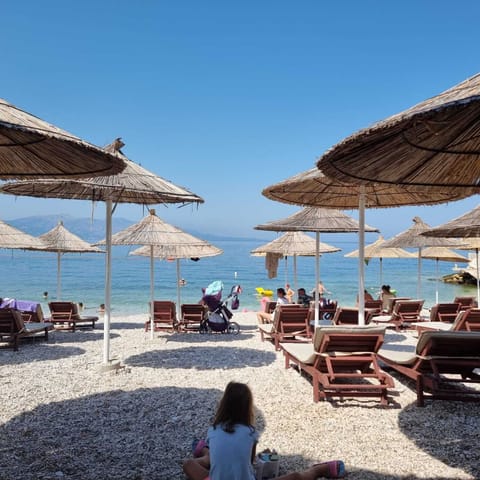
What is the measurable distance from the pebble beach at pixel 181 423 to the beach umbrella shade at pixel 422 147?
6.99 ft

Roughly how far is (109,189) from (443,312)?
7.85 m

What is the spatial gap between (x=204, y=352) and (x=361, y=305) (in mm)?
2900

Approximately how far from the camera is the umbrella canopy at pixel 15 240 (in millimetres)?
10719

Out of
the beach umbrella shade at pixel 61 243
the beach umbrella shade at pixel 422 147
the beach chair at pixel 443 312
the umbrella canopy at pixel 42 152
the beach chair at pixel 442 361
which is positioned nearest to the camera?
the beach umbrella shade at pixel 422 147

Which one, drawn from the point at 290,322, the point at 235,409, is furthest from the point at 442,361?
the point at 290,322

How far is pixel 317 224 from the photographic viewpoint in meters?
8.31

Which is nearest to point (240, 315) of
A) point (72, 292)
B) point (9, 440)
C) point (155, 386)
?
Result: point (155, 386)

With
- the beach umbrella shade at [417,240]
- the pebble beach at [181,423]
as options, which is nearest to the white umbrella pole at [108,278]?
the pebble beach at [181,423]

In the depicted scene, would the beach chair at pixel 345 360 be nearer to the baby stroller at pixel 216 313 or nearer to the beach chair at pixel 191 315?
the baby stroller at pixel 216 313

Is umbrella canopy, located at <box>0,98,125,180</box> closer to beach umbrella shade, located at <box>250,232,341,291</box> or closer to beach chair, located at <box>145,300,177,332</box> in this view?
beach chair, located at <box>145,300,177,332</box>

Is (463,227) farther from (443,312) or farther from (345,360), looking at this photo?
(345,360)

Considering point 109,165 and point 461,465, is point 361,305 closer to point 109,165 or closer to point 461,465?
point 461,465

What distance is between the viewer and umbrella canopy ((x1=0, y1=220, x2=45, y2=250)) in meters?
10.7

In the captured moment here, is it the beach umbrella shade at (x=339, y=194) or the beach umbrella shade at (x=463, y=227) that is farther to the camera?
the beach umbrella shade at (x=463, y=227)
